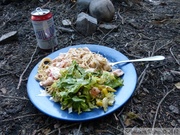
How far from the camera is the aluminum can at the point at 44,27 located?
1428 mm

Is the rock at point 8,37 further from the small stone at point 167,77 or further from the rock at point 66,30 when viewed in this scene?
the small stone at point 167,77

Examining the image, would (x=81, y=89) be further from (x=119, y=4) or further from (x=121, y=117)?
(x=119, y=4)

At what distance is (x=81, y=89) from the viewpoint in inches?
40.6

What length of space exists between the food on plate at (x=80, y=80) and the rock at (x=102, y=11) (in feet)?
1.94

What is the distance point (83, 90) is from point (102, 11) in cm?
95

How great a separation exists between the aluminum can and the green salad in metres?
0.44

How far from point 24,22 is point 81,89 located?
1153mm

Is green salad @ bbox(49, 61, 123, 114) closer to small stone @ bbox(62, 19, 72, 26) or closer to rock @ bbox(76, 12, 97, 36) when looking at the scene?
rock @ bbox(76, 12, 97, 36)

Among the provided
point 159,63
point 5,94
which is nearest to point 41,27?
point 5,94

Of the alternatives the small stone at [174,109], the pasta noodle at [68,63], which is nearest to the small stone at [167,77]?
the small stone at [174,109]

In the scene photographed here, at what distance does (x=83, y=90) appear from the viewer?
103 cm

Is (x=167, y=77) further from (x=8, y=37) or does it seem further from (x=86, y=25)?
(x=8, y=37)

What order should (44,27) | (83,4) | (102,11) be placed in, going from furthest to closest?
1. (83,4)
2. (102,11)
3. (44,27)

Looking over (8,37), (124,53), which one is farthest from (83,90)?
(8,37)
